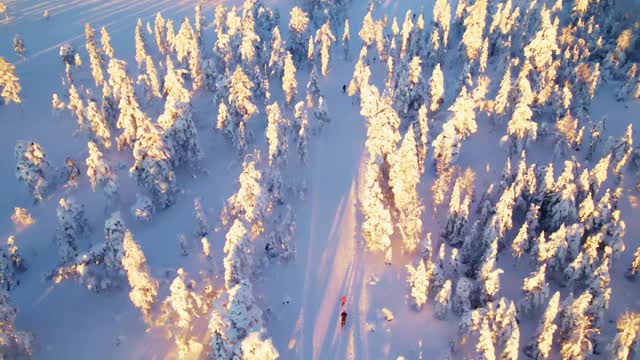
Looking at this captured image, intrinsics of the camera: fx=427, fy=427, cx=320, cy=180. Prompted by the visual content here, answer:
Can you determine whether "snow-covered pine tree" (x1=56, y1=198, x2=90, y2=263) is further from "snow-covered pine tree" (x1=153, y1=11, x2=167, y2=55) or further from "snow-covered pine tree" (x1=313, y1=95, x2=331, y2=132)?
"snow-covered pine tree" (x1=153, y1=11, x2=167, y2=55)

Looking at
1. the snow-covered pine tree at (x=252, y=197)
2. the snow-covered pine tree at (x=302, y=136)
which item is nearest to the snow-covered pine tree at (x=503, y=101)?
the snow-covered pine tree at (x=302, y=136)

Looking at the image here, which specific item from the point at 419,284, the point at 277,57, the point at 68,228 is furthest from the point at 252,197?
the point at 277,57

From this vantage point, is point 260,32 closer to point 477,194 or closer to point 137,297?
point 477,194

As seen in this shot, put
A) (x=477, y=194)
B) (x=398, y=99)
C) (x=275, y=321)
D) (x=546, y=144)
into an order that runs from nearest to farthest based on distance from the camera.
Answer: (x=275, y=321) < (x=477, y=194) < (x=546, y=144) < (x=398, y=99)

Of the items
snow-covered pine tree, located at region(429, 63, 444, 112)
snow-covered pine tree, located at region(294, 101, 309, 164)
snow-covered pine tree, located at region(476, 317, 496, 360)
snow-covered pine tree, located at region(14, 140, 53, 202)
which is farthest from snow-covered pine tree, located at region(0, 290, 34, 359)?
snow-covered pine tree, located at region(429, 63, 444, 112)

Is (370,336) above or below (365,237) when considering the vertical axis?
below

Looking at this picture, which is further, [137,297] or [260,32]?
[260,32]

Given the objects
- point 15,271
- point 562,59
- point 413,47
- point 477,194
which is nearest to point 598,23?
point 562,59

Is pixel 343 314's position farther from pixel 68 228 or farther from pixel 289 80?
pixel 289 80
